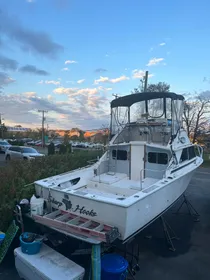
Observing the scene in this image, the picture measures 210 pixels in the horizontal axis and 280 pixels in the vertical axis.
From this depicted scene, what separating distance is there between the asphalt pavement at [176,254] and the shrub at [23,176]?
33.4 inches

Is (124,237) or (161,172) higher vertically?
(161,172)

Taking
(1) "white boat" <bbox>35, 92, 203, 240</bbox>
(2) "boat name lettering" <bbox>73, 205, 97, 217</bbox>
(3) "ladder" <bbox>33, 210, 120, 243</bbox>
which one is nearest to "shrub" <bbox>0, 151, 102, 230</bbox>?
(1) "white boat" <bbox>35, 92, 203, 240</bbox>

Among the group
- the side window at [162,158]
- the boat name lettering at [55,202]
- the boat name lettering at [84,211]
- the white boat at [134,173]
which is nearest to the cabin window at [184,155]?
the white boat at [134,173]

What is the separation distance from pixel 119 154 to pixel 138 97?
6.19ft

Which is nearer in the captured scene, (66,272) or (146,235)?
(66,272)

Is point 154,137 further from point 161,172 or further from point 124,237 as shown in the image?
point 124,237

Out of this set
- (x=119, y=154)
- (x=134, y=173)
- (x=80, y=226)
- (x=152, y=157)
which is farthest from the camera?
(x=119, y=154)

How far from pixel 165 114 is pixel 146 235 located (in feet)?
11.4

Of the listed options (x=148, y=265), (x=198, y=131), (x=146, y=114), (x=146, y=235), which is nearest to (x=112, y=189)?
(x=146, y=235)

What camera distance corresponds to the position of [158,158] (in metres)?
6.11

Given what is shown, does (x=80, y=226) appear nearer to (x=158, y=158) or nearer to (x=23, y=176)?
(x=158, y=158)

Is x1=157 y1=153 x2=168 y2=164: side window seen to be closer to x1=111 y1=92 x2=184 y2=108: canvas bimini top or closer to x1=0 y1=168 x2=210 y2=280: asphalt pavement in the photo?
x1=111 y1=92 x2=184 y2=108: canvas bimini top

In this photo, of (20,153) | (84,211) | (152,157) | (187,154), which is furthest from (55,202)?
(20,153)

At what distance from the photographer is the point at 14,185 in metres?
5.82
